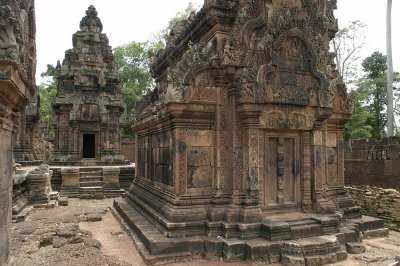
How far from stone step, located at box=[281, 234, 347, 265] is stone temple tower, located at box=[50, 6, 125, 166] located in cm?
1325

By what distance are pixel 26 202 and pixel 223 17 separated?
848 cm

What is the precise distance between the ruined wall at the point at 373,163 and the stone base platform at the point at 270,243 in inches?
237

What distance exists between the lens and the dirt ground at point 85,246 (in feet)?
17.9

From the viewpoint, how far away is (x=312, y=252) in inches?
216

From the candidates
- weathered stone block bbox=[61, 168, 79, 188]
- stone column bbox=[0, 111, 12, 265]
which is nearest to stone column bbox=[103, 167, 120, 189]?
weathered stone block bbox=[61, 168, 79, 188]

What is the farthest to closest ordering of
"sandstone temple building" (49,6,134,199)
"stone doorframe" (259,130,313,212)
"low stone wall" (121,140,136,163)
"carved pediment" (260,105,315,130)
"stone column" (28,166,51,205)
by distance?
"low stone wall" (121,140,136,163), "sandstone temple building" (49,6,134,199), "stone column" (28,166,51,205), "stone doorframe" (259,130,313,212), "carved pediment" (260,105,315,130)

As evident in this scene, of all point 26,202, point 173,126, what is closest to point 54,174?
point 26,202

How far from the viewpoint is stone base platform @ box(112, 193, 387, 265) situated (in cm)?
541

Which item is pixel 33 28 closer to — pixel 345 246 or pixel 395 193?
pixel 345 246

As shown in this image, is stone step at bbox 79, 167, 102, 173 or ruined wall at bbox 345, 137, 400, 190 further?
stone step at bbox 79, 167, 102, 173

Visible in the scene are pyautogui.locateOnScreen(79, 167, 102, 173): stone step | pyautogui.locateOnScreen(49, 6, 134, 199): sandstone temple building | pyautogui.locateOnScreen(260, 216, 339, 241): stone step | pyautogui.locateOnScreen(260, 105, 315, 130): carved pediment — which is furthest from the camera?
pyautogui.locateOnScreen(49, 6, 134, 199): sandstone temple building

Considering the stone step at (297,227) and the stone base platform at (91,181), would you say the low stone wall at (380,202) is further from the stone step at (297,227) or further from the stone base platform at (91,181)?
the stone base platform at (91,181)

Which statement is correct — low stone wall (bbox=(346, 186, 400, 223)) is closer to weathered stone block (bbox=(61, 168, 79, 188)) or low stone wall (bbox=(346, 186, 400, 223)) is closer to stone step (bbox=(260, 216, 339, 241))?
stone step (bbox=(260, 216, 339, 241))

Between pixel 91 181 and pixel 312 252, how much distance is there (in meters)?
11.8
